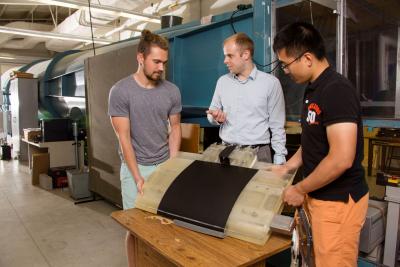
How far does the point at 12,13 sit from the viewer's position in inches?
283

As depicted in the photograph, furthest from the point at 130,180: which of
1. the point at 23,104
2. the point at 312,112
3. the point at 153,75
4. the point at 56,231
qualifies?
the point at 23,104

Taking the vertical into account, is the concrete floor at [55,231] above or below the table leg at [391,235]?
below

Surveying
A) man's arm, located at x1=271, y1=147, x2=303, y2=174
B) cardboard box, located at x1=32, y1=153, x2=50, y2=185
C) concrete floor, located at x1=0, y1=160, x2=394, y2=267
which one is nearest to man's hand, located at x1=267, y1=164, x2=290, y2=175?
man's arm, located at x1=271, y1=147, x2=303, y2=174

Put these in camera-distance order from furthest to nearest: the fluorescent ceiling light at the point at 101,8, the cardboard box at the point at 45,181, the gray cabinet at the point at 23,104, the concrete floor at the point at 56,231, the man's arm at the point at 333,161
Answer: the gray cabinet at the point at 23,104
the cardboard box at the point at 45,181
the fluorescent ceiling light at the point at 101,8
the concrete floor at the point at 56,231
the man's arm at the point at 333,161

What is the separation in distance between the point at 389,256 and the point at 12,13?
8341 millimetres

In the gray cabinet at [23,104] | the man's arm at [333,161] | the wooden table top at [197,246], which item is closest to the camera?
the wooden table top at [197,246]

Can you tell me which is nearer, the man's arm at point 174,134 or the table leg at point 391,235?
the table leg at point 391,235

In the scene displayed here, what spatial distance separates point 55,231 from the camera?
8.87 feet

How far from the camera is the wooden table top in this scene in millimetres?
754

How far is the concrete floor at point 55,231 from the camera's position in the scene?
87.9 inches

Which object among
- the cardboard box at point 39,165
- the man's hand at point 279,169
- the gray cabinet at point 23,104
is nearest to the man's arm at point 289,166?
the man's hand at point 279,169

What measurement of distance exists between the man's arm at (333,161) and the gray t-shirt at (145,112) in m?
0.80

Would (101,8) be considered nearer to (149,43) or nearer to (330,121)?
(149,43)

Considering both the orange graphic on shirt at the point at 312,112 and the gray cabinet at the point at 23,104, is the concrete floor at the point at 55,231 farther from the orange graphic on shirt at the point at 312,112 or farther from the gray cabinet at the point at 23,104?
the gray cabinet at the point at 23,104
